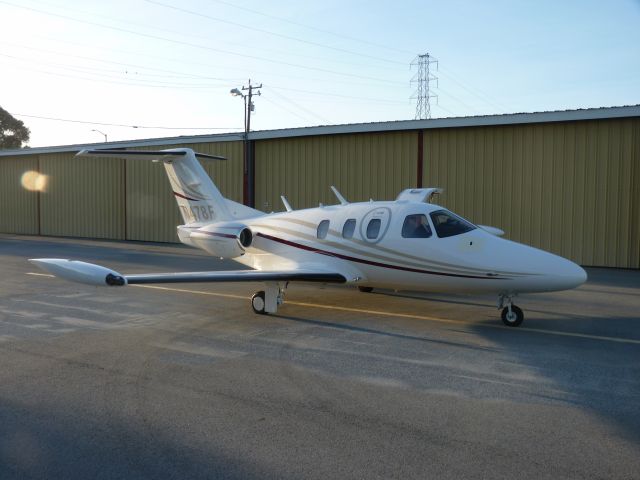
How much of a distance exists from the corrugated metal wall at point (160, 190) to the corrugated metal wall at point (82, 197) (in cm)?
92

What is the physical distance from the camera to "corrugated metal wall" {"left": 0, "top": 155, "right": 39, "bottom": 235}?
36344 mm

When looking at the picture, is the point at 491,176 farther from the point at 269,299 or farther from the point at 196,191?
the point at 269,299

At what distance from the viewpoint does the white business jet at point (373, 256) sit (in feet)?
30.9

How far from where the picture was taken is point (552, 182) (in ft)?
66.8

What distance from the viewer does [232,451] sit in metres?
5.00

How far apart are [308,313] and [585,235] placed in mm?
12685

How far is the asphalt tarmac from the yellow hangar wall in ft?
27.8

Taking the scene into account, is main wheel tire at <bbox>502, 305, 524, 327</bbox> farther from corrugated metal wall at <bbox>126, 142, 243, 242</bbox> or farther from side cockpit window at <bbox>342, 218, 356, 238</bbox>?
corrugated metal wall at <bbox>126, 142, 243, 242</bbox>

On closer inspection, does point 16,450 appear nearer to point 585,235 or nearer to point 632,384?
point 632,384

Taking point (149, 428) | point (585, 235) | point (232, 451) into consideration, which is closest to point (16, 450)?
point (149, 428)

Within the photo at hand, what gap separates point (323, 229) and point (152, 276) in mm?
3775

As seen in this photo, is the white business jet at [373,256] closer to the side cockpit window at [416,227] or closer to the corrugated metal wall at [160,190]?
the side cockpit window at [416,227]

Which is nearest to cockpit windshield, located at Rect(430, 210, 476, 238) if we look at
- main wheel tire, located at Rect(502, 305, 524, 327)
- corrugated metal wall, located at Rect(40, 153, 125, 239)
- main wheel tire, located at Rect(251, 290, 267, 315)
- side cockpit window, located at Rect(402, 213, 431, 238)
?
side cockpit window, located at Rect(402, 213, 431, 238)

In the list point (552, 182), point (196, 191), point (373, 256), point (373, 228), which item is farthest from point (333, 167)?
point (373, 256)
